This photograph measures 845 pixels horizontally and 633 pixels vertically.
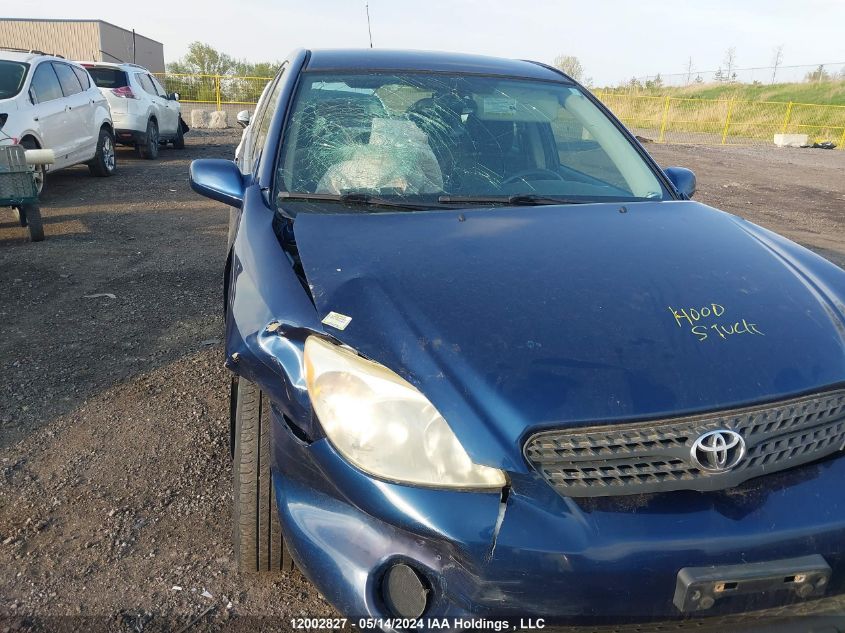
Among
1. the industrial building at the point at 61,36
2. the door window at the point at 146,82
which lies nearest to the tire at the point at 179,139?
the door window at the point at 146,82

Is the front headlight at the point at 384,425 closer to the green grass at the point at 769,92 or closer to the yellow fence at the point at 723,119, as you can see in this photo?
the yellow fence at the point at 723,119

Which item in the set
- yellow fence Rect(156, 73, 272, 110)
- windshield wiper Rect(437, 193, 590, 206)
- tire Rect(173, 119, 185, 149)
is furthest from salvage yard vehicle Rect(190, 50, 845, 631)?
yellow fence Rect(156, 73, 272, 110)

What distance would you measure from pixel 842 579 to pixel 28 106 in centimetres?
866

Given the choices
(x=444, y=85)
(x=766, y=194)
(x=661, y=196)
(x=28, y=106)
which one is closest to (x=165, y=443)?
(x=444, y=85)

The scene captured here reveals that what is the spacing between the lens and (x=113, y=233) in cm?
664

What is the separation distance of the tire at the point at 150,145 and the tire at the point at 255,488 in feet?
37.7

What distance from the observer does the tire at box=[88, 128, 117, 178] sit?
31.5 ft

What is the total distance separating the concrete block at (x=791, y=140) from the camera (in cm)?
2331

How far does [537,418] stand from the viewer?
1.46 m

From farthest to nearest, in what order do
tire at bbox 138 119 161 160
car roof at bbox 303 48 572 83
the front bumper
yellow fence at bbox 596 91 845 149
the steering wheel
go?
yellow fence at bbox 596 91 845 149 < tire at bbox 138 119 161 160 < car roof at bbox 303 48 572 83 < the steering wheel < the front bumper

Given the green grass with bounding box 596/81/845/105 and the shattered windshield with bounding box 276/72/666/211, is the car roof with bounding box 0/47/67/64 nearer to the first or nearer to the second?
the shattered windshield with bounding box 276/72/666/211

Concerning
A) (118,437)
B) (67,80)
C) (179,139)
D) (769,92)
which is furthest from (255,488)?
(769,92)

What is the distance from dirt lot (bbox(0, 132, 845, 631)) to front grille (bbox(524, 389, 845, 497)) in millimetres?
1039

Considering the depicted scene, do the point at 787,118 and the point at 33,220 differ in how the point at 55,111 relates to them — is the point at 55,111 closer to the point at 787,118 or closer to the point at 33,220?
the point at 33,220
